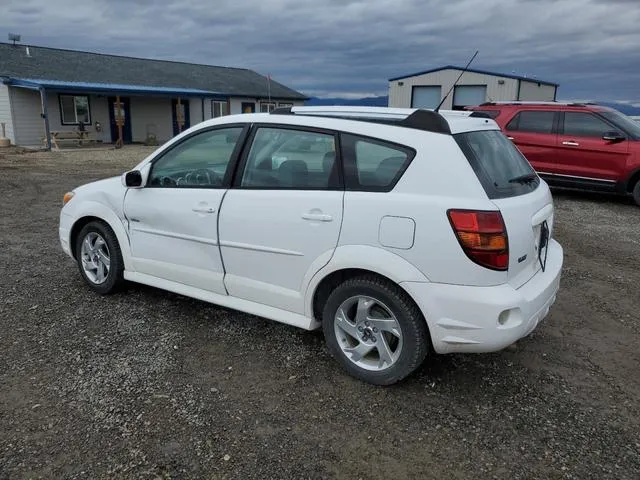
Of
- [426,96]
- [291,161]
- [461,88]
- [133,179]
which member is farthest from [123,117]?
[291,161]

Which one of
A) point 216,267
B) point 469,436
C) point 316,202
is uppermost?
point 316,202

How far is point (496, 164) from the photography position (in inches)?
132

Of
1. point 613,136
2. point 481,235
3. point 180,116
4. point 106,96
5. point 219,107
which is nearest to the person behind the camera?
point 481,235

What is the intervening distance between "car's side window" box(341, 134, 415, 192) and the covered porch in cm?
2058

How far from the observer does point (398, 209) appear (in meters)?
3.03

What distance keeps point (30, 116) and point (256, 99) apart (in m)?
13.6

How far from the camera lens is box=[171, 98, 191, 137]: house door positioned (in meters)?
27.8

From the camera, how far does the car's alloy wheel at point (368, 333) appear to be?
10.6 feet

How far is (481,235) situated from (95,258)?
354 centimetres

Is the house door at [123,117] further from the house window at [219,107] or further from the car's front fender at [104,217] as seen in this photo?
the car's front fender at [104,217]

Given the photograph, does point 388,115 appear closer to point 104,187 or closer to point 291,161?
point 291,161

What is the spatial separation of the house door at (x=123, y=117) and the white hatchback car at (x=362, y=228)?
77.5ft

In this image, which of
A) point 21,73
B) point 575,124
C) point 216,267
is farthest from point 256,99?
point 216,267

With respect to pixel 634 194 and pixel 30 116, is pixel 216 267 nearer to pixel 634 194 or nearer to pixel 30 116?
pixel 634 194
